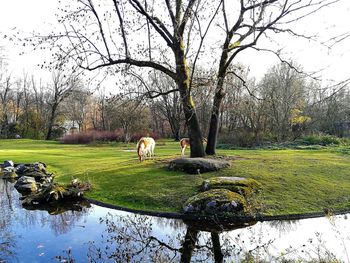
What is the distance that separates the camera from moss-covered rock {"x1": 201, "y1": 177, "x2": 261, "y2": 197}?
10617 millimetres

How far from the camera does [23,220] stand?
1009 centimetres

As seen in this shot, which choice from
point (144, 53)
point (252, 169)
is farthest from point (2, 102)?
point (252, 169)

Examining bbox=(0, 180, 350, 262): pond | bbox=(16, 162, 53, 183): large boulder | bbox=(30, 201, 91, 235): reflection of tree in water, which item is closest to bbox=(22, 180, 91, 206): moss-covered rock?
bbox=(30, 201, 91, 235): reflection of tree in water

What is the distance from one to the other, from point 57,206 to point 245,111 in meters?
24.7

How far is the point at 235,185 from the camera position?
10812mm

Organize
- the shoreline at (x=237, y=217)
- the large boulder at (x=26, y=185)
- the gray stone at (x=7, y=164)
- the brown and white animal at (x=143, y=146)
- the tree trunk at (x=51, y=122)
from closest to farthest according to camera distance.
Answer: the shoreline at (x=237, y=217) → the large boulder at (x=26, y=185) → the brown and white animal at (x=143, y=146) → the gray stone at (x=7, y=164) → the tree trunk at (x=51, y=122)

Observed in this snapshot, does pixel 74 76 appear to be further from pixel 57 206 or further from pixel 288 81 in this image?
pixel 288 81

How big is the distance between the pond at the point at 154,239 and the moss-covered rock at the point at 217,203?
0.57 meters

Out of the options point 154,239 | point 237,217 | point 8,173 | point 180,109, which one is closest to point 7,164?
point 8,173

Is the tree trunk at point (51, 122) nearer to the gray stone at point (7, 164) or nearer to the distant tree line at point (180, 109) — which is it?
the distant tree line at point (180, 109)

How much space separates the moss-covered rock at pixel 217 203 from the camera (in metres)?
9.67

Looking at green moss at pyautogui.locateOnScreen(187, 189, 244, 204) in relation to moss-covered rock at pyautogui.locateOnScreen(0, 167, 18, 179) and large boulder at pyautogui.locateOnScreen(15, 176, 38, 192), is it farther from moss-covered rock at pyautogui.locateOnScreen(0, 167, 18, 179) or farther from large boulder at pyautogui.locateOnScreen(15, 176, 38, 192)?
moss-covered rock at pyautogui.locateOnScreen(0, 167, 18, 179)

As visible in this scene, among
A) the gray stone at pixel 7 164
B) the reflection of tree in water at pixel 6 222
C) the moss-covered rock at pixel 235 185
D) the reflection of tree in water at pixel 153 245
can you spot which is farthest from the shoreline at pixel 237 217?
the gray stone at pixel 7 164

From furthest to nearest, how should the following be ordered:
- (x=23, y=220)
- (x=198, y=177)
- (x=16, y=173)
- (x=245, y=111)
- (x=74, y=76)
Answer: (x=245, y=111), (x=16, y=173), (x=74, y=76), (x=198, y=177), (x=23, y=220)
